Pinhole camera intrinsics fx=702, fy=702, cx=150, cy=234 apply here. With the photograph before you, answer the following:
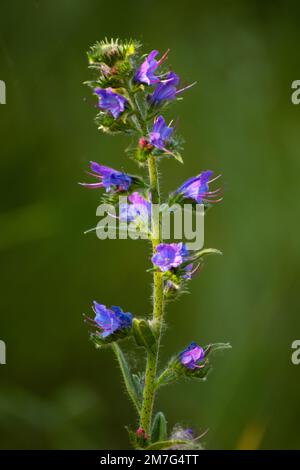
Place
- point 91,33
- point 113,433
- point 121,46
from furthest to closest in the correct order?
point 91,33
point 113,433
point 121,46

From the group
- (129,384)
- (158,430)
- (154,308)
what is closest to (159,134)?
(154,308)

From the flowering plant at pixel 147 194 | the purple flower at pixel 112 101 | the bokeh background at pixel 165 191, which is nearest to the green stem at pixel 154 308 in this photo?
the flowering plant at pixel 147 194

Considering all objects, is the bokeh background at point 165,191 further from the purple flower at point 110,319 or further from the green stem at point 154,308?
the purple flower at point 110,319

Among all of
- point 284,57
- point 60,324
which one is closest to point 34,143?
point 60,324

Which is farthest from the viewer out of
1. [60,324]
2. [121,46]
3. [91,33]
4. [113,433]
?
[91,33]

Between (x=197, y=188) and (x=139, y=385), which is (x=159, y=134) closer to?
(x=197, y=188)

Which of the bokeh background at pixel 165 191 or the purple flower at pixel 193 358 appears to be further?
the bokeh background at pixel 165 191

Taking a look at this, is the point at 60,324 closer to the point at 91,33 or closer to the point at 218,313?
the point at 218,313
